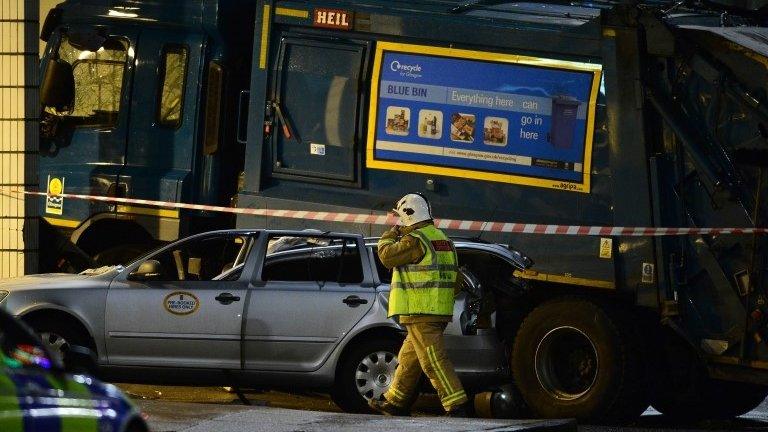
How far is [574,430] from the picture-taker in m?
9.94

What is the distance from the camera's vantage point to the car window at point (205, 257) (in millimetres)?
12070

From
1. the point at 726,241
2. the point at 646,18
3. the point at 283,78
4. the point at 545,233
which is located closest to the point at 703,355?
the point at 726,241

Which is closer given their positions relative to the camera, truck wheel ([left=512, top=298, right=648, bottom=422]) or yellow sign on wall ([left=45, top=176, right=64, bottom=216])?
truck wheel ([left=512, top=298, right=648, bottom=422])

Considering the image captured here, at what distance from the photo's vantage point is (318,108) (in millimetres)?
13203

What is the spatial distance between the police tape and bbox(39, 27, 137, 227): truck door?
168mm

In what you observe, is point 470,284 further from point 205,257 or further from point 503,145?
point 205,257

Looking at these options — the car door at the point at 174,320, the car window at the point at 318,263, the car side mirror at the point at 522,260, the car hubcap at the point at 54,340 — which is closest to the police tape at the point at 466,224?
the car side mirror at the point at 522,260

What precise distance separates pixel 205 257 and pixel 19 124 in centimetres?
334

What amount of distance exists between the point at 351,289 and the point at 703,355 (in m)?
2.48

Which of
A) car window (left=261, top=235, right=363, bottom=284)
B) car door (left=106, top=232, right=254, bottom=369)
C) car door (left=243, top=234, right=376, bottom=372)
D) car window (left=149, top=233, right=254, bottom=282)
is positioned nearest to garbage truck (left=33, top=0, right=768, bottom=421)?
car window (left=149, top=233, right=254, bottom=282)

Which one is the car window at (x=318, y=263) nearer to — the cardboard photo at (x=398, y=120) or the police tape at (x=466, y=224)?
the police tape at (x=466, y=224)

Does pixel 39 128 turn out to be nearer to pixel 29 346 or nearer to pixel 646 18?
pixel 646 18

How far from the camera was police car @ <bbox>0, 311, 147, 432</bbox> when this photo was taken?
18.6ft

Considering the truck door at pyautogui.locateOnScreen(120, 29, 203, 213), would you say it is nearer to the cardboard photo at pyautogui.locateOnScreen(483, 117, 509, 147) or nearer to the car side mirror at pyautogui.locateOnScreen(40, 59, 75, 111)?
the car side mirror at pyautogui.locateOnScreen(40, 59, 75, 111)
